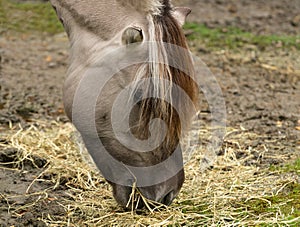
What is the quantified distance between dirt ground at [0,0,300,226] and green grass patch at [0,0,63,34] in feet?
0.88

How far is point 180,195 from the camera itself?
388cm

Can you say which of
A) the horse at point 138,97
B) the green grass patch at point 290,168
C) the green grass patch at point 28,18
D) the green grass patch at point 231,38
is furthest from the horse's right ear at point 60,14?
the green grass patch at point 28,18

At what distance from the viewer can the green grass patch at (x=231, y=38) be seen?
8.27 meters

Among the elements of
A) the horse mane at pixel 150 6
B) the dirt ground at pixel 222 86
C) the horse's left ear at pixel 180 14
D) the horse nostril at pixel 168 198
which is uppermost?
the horse mane at pixel 150 6

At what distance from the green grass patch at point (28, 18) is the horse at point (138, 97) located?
222 inches

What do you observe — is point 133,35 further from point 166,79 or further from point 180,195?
point 180,195

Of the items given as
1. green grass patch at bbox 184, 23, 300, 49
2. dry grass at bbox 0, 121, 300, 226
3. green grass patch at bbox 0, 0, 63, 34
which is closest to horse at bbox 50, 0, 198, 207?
dry grass at bbox 0, 121, 300, 226

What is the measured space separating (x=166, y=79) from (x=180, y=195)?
3.52 ft

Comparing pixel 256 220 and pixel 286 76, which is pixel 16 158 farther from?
pixel 286 76

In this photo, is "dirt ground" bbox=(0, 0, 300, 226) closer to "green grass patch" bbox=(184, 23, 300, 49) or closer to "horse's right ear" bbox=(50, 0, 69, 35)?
"green grass patch" bbox=(184, 23, 300, 49)

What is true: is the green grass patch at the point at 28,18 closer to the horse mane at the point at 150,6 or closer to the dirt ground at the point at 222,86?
the dirt ground at the point at 222,86

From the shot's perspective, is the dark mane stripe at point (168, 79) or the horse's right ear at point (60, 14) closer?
the dark mane stripe at point (168, 79)

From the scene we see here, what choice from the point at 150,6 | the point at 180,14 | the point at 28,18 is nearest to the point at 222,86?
the point at 180,14

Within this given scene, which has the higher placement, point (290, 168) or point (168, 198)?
point (168, 198)
